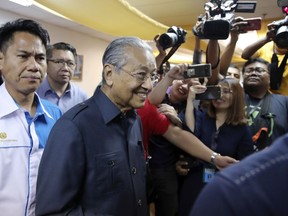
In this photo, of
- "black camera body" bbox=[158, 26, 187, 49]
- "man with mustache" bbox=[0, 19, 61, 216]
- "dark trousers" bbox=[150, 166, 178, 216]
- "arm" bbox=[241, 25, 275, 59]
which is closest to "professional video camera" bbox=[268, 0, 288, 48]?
"arm" bbox=[241, 25, 275, 59]

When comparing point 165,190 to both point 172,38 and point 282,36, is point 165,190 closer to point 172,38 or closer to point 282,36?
point 172,38

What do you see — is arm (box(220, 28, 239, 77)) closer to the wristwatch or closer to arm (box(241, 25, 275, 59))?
arm (box(241, 25, 275, 59))

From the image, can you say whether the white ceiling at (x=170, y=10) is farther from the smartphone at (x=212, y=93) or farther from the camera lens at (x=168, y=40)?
the smartphone at (x=212, y=93)

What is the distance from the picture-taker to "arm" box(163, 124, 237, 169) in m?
1.49

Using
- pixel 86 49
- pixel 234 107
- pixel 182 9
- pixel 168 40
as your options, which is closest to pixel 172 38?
pixel 168 40

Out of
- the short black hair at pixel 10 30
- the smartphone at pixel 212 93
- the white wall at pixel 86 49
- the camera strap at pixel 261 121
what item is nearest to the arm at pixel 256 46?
the camera strap at pixel 261 121

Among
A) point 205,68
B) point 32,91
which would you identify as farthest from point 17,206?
point 205,68

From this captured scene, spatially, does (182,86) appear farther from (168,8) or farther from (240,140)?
(168,8)

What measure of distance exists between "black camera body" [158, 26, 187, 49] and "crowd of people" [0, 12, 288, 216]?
62 mm

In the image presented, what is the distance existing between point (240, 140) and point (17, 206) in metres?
1.17

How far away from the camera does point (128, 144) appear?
3.21ft

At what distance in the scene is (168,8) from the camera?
400 centimetres

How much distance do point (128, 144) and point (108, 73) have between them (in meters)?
0.27

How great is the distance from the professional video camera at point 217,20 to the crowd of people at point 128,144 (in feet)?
0.36
